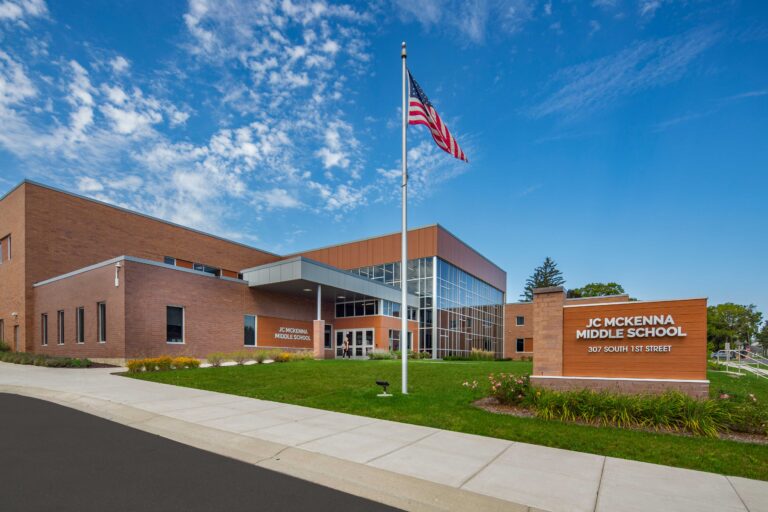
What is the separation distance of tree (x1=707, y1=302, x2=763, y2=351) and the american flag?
3305 inches

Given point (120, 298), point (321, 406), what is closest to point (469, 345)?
point (120, 298)

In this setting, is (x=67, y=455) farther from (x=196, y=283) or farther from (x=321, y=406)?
(x=196, y=283)

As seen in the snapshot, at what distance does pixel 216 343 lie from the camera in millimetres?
27375

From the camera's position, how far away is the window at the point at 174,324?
24.5 m

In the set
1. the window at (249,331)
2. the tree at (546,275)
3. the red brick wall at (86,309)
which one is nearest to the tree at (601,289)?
the tree at (546,275)

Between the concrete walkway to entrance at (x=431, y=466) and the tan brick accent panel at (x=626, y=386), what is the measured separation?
161 inches

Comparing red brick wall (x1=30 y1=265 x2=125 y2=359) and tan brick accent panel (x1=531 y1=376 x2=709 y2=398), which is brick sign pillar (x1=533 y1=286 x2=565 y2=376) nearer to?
tan brick accent panel (x1=531 y1=376 x2=709 y2=398)

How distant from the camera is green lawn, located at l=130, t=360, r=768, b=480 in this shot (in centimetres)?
667

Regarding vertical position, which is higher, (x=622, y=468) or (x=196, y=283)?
(x=196, y=283)

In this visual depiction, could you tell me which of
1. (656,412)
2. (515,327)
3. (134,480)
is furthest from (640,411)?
(515,327)

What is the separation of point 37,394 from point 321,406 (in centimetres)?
830

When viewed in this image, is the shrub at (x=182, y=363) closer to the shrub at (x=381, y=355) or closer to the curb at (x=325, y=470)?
the curb at (x=325, y=470)

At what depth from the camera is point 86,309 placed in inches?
973

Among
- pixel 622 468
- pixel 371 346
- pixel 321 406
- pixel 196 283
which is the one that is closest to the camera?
pixel 622 468
